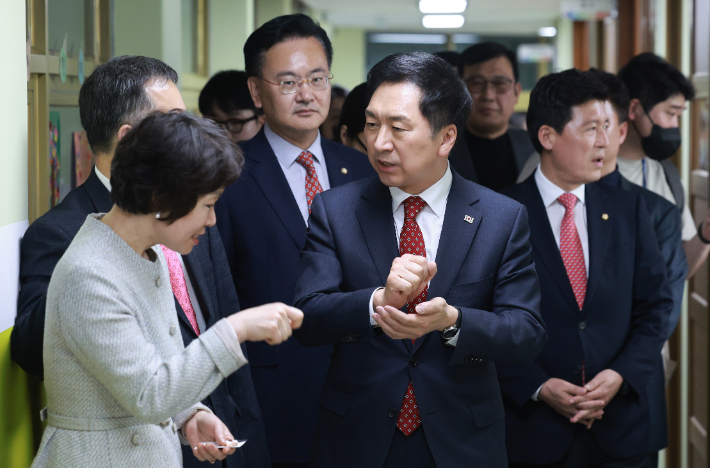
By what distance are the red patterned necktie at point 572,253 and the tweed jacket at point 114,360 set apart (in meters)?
1.57

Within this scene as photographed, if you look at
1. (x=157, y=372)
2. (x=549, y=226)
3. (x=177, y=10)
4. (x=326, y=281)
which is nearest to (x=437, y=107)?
(x=326, y=281)

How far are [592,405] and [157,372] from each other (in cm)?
163

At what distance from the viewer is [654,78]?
11.8 feet

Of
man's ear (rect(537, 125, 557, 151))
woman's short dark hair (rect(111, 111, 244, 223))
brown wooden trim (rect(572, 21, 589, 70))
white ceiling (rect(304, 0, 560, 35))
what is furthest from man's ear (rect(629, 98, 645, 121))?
brown wooden trim (rect(572, 21, 589, 70))

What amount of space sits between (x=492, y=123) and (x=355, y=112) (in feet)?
3.29

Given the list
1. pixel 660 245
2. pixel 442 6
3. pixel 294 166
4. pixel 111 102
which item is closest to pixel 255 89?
pixel 294 166

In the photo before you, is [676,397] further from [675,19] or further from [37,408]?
[37,408]

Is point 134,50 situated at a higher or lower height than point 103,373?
higher

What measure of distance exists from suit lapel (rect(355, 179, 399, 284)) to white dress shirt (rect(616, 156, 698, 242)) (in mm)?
1876

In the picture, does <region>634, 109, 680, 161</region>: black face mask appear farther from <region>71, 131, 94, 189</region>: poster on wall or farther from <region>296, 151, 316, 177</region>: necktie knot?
Result: <region>71, 131, 94, 189</region>: poster on wall

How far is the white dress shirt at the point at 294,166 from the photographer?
108 inches

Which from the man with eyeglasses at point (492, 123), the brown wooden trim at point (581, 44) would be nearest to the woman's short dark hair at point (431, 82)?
the man with eyeglasses at point (492, 123)

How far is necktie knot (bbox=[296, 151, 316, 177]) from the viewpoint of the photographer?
2.76 metres

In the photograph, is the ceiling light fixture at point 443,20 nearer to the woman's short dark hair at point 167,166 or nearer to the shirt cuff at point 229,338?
the woman's short dark hair at point 167,166
